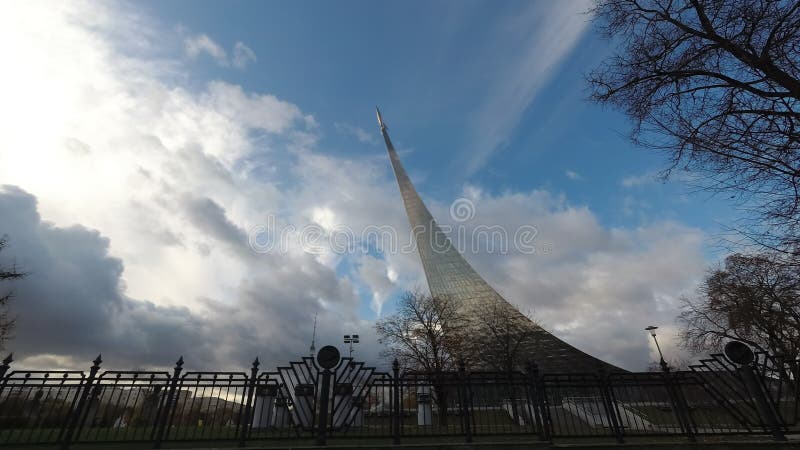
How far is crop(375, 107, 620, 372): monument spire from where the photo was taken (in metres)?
38.7

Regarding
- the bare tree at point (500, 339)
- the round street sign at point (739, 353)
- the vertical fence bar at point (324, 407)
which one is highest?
the bare tree at point (500, 339)

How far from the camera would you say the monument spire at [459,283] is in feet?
127

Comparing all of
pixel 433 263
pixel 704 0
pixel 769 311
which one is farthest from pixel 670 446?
pixel 433 263

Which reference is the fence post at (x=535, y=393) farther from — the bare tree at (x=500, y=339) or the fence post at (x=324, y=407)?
the bare tree at (x=500, y=339)

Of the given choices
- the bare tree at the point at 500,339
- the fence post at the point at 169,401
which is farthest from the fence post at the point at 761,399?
the bare tree at the point at 500,339

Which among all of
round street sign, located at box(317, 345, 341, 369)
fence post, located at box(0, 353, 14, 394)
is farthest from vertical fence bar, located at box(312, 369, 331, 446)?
fence post, located at box(0, 353, 14, 394)

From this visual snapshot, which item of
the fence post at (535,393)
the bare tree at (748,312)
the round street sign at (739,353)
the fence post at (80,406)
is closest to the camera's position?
the fence post at (80,406)

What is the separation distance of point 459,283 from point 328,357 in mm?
40213

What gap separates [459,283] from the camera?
4531 centimetres

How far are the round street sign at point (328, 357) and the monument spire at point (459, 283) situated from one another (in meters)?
30.7

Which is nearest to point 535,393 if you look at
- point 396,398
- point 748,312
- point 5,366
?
Answer: point 396,398

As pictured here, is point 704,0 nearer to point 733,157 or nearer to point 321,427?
point 733,157

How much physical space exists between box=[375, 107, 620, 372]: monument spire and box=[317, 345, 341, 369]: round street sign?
30.7m

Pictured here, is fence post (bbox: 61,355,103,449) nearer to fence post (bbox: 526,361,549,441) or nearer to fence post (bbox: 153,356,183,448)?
fence post (bbox: 153,356,183,448)
